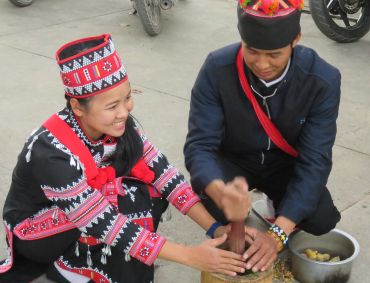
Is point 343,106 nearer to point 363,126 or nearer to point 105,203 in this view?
point 363,126

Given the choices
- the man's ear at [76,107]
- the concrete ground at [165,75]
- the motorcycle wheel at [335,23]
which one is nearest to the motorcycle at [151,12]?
the concrete ground at [165,75]

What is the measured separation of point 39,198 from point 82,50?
2.05ft

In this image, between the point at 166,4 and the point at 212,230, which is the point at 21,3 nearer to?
the point at 166,4

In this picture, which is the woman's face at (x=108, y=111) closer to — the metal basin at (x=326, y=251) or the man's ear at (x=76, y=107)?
the man's ear at (x=76, y=107)

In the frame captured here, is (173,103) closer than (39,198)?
No

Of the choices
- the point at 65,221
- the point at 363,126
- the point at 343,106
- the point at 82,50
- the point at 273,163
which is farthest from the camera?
the point at 343,106

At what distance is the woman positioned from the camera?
2354 mm

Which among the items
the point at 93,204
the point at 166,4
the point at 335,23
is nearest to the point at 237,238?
the point at 93,204

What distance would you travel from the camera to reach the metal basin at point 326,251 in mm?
2736

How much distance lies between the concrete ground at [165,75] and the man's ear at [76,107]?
88cm

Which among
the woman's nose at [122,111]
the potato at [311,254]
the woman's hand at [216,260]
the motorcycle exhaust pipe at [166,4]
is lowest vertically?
the motorcycle exhaust pipe at [166,4]

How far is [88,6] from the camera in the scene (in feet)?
25.3

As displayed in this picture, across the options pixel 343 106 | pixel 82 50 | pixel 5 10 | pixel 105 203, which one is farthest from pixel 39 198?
pixel 5 10

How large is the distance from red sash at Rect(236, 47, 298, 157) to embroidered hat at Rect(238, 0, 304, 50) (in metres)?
0.23
